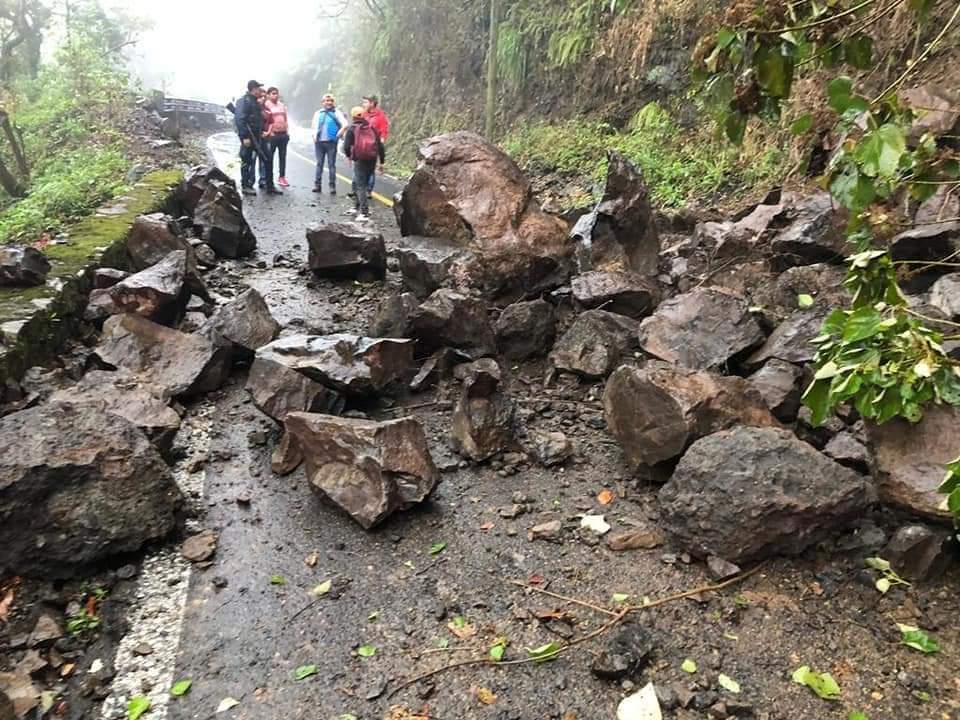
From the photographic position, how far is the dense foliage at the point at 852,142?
206cm

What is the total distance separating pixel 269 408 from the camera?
4523 mm

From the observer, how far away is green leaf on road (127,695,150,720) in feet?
8.65

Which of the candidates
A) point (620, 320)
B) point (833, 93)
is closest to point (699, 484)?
point (833, 93)

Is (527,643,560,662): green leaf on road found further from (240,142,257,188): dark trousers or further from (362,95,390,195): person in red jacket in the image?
(240,142,257,188): dark trousers

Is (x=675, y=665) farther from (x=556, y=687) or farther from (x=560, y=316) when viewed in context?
(x=560, y=316)

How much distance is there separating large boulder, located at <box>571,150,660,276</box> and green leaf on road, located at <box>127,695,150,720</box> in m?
5.16

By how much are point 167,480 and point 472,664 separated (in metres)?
1.86

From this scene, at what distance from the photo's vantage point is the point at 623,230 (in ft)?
22.0

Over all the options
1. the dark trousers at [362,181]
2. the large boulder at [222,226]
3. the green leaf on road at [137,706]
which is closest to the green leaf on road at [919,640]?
the green leaf on road at [137,706]

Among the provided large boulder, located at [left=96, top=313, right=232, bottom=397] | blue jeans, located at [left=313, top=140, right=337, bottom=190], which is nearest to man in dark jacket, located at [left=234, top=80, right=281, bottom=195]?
blue jeans, located at [left=313, top=140, right=337, bottom=190]

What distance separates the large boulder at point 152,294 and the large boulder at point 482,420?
2768mm

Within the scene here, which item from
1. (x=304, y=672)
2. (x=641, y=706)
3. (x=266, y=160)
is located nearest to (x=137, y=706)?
(x=304, y=672)

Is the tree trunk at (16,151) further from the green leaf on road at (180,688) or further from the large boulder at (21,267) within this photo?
the green leaf on road at (180,688)

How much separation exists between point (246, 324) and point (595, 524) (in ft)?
10.6
